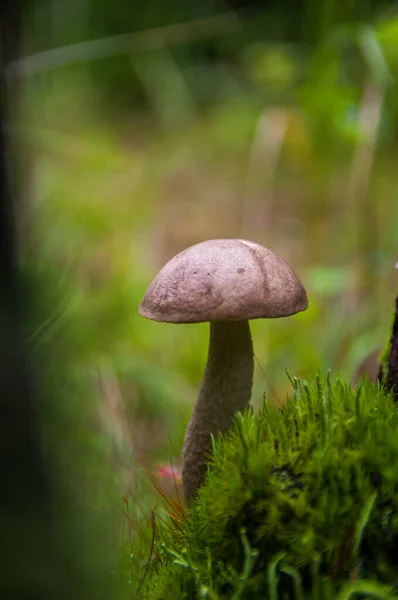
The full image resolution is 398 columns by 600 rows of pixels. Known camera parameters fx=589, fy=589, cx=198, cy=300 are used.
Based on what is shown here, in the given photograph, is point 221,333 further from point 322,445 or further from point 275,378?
point 275,378

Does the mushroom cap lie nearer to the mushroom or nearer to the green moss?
the mushroom

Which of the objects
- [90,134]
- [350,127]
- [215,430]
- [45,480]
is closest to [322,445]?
[215,430]

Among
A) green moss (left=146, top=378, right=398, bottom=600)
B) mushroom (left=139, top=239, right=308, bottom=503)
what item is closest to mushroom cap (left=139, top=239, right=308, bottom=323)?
mushroom (left=139, top=239, right=308, bottom=503)

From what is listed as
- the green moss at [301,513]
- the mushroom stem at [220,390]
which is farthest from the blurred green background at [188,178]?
the green moss at [301,513]

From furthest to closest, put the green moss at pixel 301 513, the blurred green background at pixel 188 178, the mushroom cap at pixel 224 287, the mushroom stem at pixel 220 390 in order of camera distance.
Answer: the blurred green background at pixel 188 178 → the mushroom stem at pixel 220 390 → the mushroom cap at pixel 224 287 → the green moss at pixel 301 513

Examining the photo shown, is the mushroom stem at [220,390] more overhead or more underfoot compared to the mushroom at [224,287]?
more underfoot

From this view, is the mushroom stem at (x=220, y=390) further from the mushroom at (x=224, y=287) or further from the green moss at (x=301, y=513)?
the green moss at (x=301, y=513)
